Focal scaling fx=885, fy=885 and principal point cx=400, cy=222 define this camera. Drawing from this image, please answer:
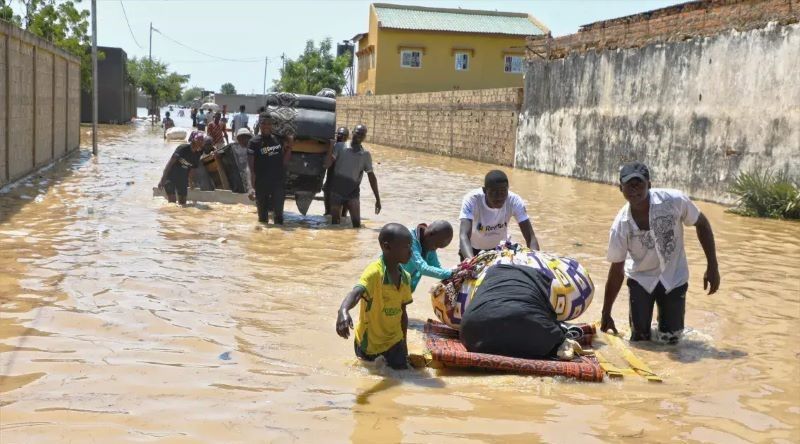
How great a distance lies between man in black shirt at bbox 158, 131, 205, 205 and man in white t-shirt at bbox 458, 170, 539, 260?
7.32m

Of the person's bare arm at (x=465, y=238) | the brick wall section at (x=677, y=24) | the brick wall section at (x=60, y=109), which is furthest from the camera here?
the brick wall section at (x=60, y=109)

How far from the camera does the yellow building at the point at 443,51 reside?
52.3m

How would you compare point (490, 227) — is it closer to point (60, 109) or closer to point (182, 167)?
point (182, 167)

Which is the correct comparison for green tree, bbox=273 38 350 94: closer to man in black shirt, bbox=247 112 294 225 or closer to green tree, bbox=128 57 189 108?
green tree, bbox=128 57 189 108

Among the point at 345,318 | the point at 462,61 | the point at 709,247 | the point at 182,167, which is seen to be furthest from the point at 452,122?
the point at 345,318

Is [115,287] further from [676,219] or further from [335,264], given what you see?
[676,219]

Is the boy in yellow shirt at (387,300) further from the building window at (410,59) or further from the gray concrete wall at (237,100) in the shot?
the gray concrete wall at (237,100)

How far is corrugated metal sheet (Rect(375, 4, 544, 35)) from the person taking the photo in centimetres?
5225

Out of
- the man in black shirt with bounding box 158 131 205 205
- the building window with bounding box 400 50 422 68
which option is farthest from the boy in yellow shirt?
the building window with bounding box 400 50 422 68

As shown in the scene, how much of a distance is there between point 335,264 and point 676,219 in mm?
4221

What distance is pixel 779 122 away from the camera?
16188 mm

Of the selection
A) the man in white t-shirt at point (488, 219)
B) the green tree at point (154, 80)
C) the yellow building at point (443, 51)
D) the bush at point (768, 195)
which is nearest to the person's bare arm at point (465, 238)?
the man in white t-shirt at point (488, 219)

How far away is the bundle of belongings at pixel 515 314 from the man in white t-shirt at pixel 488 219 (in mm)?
639

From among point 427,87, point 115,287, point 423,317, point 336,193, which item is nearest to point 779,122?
point 336,193
